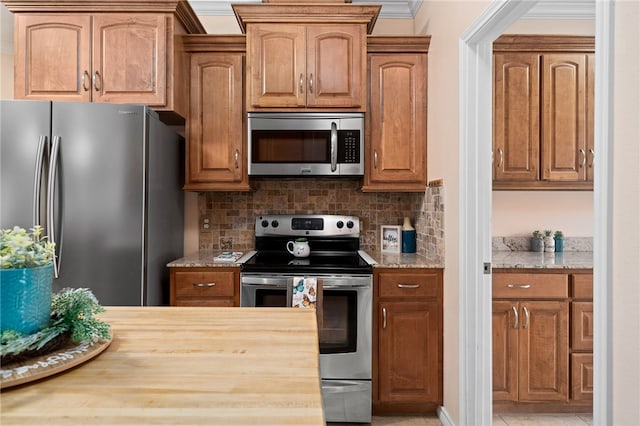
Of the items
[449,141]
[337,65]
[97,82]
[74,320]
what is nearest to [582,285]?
[449,141]

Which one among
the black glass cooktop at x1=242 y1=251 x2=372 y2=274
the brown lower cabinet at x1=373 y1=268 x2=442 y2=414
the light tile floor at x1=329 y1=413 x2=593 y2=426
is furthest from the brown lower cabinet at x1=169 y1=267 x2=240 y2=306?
the light tile floor at x1=329 y1=413 x2=593 y2=426

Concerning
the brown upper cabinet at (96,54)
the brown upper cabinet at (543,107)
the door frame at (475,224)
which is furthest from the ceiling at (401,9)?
the door frame at (475,224)

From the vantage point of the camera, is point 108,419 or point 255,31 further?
point 255,31

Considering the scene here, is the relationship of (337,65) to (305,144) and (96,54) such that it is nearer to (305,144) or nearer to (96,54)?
(305,144)

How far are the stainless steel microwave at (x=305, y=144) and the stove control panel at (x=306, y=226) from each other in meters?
0.45

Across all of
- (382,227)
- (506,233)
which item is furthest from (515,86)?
(382,227)

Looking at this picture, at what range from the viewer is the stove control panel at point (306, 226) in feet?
9.91

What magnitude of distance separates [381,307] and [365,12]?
187cm

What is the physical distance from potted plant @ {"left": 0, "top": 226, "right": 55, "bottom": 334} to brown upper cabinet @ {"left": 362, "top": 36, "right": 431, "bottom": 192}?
221 cm

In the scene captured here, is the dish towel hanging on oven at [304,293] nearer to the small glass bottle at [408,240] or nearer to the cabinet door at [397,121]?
the cabinet door at [397,121]

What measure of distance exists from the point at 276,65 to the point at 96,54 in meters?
1.11

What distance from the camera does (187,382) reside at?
25.5 inches

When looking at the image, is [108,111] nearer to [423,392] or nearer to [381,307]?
[381,307]

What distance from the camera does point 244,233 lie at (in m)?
3.09
